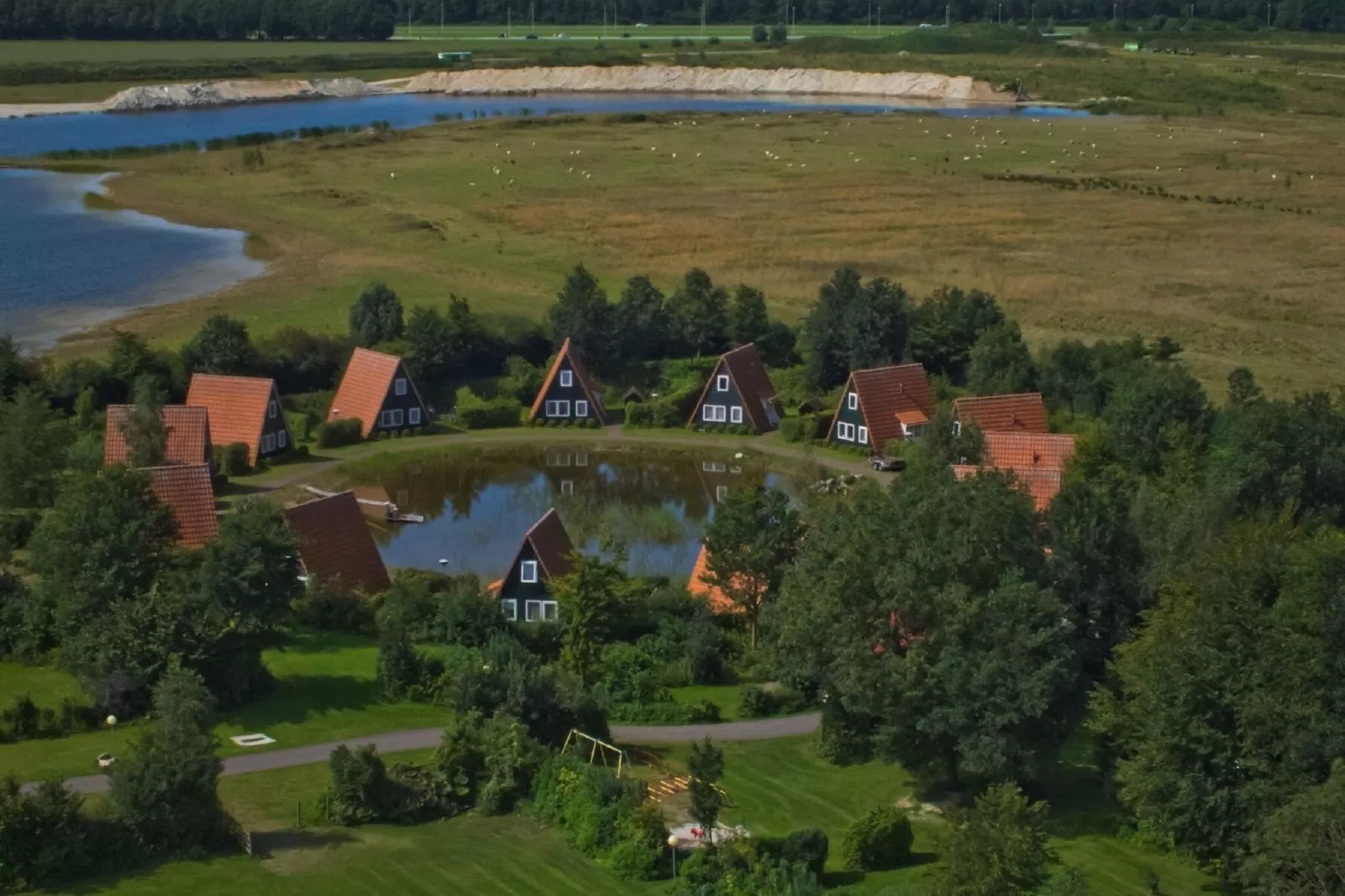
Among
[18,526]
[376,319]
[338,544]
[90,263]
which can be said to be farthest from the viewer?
[90,263]

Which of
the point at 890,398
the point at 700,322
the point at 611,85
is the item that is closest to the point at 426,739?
the point at 890,398

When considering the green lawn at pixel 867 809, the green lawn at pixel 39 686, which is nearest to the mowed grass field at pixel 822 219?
the green lawn at pixel 39 686

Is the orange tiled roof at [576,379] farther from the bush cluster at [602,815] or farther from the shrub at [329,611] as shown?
the bush cluster at [602,815]

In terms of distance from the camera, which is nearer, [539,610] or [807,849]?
[807,849]

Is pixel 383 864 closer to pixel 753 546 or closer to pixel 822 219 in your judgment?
pixel 753 546

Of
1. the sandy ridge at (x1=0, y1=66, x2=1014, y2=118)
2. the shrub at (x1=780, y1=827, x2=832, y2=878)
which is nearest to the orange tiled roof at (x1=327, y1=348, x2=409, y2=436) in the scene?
the shrub at (x1=780, y1=827, x2=832, y2=878)

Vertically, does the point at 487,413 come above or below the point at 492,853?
above

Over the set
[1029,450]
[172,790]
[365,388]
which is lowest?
[172,790]

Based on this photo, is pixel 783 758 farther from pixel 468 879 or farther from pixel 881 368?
pixel 881 368
